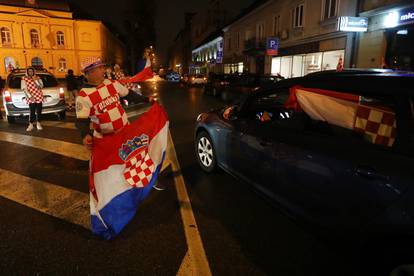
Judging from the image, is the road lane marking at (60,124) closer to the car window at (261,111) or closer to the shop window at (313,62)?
the car window at (261,111)

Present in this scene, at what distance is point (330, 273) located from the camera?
2.68 metres

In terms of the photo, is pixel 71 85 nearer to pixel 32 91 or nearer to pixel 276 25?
pixel 32 91

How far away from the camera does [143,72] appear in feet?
13.7

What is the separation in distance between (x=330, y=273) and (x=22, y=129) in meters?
9.47

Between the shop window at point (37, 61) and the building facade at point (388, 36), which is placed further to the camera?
the shop window at point (37, 61)

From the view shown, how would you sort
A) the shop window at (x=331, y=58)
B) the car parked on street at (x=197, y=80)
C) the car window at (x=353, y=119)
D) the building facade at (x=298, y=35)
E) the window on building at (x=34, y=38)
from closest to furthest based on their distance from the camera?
the car window at (x=353, y=119), the building facade at (x=298, y=35), the shop window at (x=331, y=58), the car parked on street at (x=197, y=80), the window on building at (x=34, y=38)

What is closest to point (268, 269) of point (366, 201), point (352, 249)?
point (352, 249)

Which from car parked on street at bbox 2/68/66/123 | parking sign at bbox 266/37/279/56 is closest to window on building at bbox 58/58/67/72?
parking sign at bbox 266/37/279/56

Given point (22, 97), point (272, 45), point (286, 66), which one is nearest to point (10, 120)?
point (22, 97)

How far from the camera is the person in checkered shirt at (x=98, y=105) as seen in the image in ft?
11.4

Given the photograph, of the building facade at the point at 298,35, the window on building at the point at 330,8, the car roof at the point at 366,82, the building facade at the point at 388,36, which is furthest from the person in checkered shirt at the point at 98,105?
the window on building at the point at 330,8

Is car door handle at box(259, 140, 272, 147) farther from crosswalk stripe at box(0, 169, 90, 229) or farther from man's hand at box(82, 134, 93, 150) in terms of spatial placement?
crosswalk stripe at box(0, 169, 90, 229)

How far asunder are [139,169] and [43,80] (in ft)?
29.7

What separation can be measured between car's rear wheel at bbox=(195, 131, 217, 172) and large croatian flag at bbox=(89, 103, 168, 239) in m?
1.49
